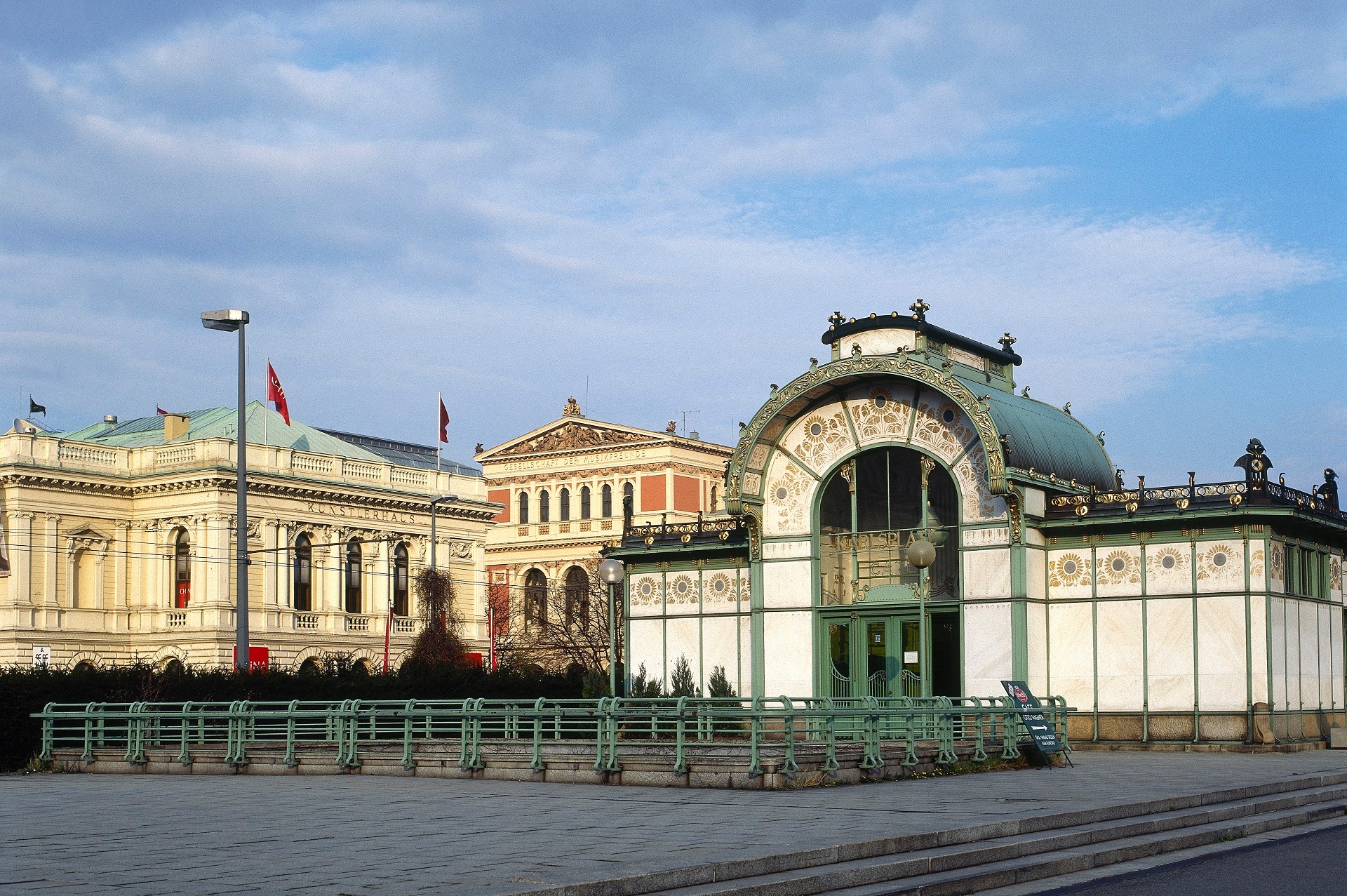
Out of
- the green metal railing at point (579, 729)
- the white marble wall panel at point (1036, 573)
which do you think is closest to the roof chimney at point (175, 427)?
the green metal railing at point (579, 729)

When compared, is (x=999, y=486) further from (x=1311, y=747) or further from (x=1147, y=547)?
(x=1311, y=747)

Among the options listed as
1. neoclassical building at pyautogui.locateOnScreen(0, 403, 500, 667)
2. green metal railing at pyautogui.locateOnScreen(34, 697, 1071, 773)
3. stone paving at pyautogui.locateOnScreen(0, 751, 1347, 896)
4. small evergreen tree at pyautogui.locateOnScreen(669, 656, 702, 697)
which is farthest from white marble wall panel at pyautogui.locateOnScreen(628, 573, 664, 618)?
neoclassical building at pyautogui.locateOnScreen(0, 403, 500, 667)

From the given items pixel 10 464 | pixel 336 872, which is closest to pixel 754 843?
pixel 336 872

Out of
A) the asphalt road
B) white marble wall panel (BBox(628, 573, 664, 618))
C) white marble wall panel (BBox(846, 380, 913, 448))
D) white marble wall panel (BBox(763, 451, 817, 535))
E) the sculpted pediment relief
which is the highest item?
the sculpted pediment relief

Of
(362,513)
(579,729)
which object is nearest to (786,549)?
(579,729)

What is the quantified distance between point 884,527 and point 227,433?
5083 centimetres

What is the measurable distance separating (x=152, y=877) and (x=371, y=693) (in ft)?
88.3

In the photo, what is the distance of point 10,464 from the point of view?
69750 millimetres

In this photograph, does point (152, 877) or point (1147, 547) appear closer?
point (152, 877)

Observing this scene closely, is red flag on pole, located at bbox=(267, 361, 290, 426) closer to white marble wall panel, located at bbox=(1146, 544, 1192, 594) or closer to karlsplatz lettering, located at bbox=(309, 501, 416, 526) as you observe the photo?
karlsplatz lettering, located at bbox=(309, 501, 416, 526)

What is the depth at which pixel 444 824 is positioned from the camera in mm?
17109

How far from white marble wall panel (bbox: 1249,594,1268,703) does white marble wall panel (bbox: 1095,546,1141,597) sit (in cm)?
239

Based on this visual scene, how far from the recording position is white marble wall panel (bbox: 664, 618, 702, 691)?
40.5 metres

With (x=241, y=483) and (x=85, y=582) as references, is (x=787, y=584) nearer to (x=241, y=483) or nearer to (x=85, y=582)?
(x=241, y=483)
